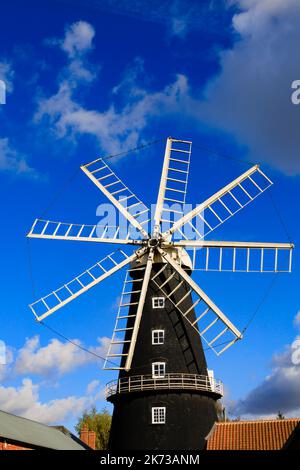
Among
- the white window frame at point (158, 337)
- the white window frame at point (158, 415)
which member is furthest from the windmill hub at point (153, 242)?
the white window frame at point (158, 415)

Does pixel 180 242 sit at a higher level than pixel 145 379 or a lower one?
higher

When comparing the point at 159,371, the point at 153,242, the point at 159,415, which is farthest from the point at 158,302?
the point at 159,415

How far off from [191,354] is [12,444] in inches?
442

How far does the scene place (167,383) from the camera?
32312mm

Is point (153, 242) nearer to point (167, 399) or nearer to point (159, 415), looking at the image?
point (167, 399)

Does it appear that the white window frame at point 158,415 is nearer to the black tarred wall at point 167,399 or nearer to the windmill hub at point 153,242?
the black tarred wall at point 167,399

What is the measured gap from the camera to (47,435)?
136 feet

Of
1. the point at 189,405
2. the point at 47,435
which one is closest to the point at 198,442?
the point at 189,405

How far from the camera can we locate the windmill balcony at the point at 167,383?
32312mm

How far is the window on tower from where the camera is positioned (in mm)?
31967

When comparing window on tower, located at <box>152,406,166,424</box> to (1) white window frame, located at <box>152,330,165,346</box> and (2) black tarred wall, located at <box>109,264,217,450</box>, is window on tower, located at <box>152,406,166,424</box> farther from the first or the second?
(1) white window frame, located at <box>152,330,165,346</box>

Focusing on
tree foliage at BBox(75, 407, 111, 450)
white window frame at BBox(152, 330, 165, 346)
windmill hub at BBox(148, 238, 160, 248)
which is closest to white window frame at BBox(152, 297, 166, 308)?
white window frame at BBox(152, 330, 165, 346)
